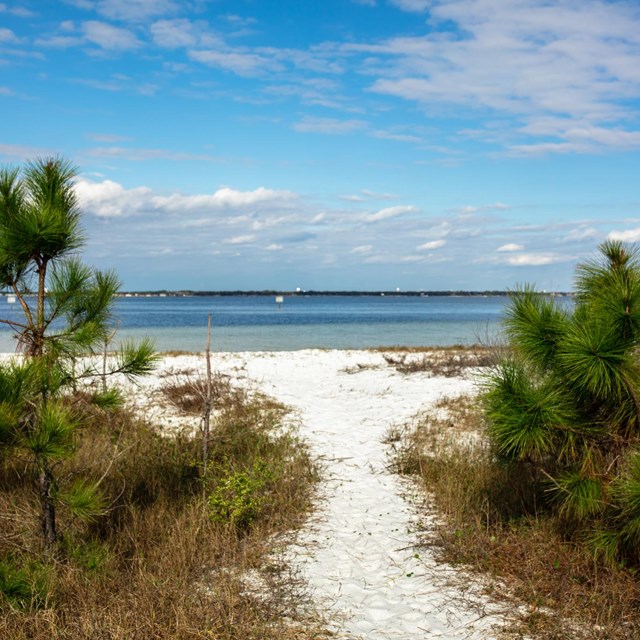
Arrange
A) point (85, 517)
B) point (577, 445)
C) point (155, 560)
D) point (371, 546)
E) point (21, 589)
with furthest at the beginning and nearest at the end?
1. point (371, 546)
2. point (155, 560)
3. point (577, 445)
4. point (85, 517)
5. point (21, 589)

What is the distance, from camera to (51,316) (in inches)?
200

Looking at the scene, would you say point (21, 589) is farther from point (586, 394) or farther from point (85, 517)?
point (586, 394)

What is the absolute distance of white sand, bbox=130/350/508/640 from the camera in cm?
459

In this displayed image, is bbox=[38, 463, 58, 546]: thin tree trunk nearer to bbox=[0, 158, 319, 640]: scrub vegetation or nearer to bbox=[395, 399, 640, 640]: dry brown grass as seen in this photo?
bbox=[0, 158, 319, 640]: scrub vegetation

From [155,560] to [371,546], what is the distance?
2153 millimetres

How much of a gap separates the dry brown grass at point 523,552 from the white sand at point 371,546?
11.5 inches

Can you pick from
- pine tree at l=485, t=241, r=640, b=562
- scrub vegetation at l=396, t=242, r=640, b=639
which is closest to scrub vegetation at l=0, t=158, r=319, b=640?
scrub vegetation at l=396, t=242, r=640, b=639

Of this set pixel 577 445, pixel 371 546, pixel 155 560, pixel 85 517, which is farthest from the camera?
pixel 371 546

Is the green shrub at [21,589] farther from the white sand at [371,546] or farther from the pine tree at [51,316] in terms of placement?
the white sand at [371,546]

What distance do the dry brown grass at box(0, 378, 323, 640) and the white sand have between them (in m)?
0.32

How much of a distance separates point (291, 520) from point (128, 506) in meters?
1.76

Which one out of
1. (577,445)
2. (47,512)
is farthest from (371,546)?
(47,512)

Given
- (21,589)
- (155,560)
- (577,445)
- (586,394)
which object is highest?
(586,394)

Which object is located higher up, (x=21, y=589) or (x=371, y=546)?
(x=21, y=589)
